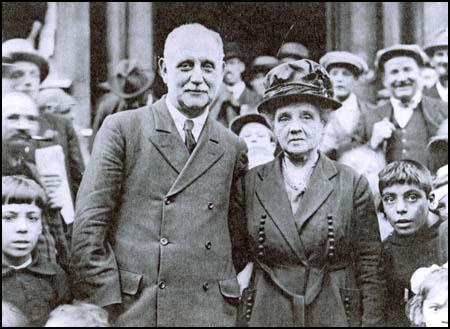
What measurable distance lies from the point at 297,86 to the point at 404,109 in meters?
0.77

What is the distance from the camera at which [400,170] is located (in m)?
2.60

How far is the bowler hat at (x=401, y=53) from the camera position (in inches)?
123

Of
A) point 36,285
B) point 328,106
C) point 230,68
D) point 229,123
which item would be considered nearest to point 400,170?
point 328,106

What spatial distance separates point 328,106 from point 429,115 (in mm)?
760

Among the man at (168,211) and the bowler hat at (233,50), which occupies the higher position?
the bowler hat at (233,50)

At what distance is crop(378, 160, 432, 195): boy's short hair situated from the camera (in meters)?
2.58

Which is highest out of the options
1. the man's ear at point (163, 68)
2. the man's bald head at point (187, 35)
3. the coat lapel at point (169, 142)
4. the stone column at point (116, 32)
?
the stone column at point (116, 32)

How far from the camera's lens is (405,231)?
2564 millimetres

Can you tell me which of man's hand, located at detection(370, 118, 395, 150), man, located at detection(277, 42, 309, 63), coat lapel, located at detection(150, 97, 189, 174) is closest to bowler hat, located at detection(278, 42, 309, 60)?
man, located at detection(277, 42, 309, 63)

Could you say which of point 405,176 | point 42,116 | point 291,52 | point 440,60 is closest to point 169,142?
point 42,116

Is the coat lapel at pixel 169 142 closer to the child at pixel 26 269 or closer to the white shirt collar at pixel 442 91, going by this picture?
the child at pixel 26 269

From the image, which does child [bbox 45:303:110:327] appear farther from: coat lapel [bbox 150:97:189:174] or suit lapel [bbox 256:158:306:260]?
suit lapel [bbox 256:158:306:260]

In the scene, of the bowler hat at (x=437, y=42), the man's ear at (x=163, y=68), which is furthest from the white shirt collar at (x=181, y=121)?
the bowler hat at (x=437, y=42)

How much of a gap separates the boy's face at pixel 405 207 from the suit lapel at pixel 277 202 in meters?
0.41
